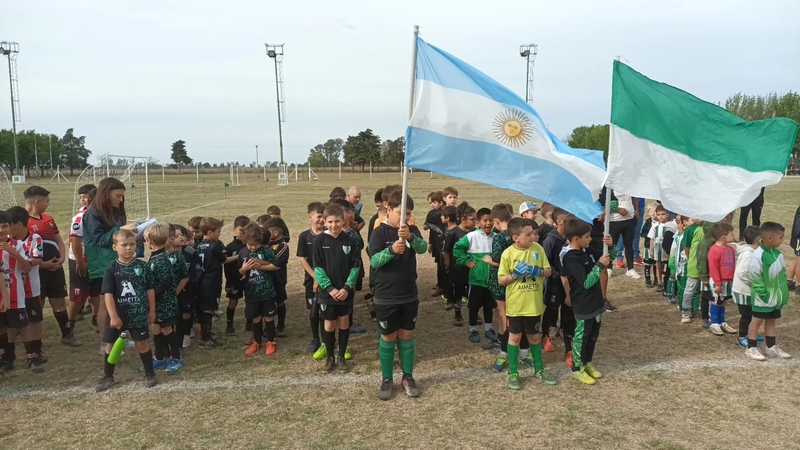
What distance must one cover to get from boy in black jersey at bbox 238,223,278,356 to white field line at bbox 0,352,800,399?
0.87 m

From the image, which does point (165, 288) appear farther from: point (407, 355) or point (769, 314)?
point (769, 314)

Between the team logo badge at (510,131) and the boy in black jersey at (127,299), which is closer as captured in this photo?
the team logo badge at (510,131)

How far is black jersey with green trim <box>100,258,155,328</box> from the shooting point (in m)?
4.90

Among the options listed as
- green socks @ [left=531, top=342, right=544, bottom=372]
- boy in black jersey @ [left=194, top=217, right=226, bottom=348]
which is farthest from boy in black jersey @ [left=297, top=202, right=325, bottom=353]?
green socks @ [left=531, top=342, right=544, bottom=372]

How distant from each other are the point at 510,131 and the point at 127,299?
13.2ft

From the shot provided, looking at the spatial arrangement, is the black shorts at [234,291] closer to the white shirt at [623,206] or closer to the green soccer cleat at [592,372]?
the green soccer cleat at [592,372]

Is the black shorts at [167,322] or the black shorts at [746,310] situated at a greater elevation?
the black shorts at [746,310]

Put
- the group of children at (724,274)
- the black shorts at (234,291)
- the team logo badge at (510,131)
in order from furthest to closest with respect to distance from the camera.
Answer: the black shorts at (234,291), the group of children at (724,274), the team logo badge at (510,131)

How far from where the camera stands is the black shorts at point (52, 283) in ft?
20.2

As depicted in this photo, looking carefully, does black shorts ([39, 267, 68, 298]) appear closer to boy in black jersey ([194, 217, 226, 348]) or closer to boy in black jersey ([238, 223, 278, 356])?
boy in black jersey ([194, 217, 226, 348])

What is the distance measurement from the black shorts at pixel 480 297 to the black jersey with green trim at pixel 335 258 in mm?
1690

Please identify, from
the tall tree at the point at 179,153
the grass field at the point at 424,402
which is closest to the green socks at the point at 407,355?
the grass field at the point at 424,402

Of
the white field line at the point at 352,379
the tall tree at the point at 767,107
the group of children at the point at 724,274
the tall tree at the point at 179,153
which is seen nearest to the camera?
the white field line at the point at 352,379

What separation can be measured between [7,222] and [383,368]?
4101mm
